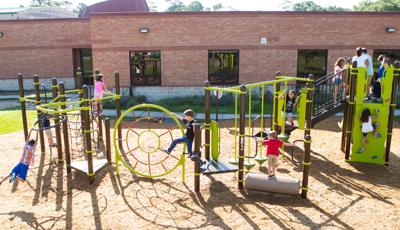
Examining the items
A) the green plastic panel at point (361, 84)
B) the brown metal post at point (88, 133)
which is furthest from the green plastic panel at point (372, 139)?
the brown metal post at point (88, 133)

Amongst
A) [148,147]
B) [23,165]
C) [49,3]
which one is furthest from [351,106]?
[49,3]

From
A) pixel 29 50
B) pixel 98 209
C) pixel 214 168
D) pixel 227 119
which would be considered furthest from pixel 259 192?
pixel 29 50

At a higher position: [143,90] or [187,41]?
[187,41]

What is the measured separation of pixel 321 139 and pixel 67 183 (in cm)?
794

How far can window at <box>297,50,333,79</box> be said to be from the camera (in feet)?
63.9

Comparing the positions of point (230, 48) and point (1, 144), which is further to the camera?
point (230, 48)

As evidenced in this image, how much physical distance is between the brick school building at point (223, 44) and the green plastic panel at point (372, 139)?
33.8ft

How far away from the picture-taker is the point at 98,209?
693cm

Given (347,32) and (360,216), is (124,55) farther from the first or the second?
(360,216)

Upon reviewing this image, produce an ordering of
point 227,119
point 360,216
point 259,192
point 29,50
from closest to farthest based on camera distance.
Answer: point 360,216, point 259,192, point 227,119, point 29,50

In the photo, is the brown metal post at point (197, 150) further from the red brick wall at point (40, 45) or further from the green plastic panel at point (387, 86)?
the red brick wall at point (40, 45)

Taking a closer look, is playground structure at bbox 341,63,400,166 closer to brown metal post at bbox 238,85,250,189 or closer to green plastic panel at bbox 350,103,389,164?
green plastic panel at bbox 350,103,389,164

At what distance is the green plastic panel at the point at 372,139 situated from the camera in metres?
9.41

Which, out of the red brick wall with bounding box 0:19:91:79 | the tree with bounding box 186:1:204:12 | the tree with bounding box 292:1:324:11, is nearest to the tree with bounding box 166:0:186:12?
the tree with bounding box 186:1:204:12
